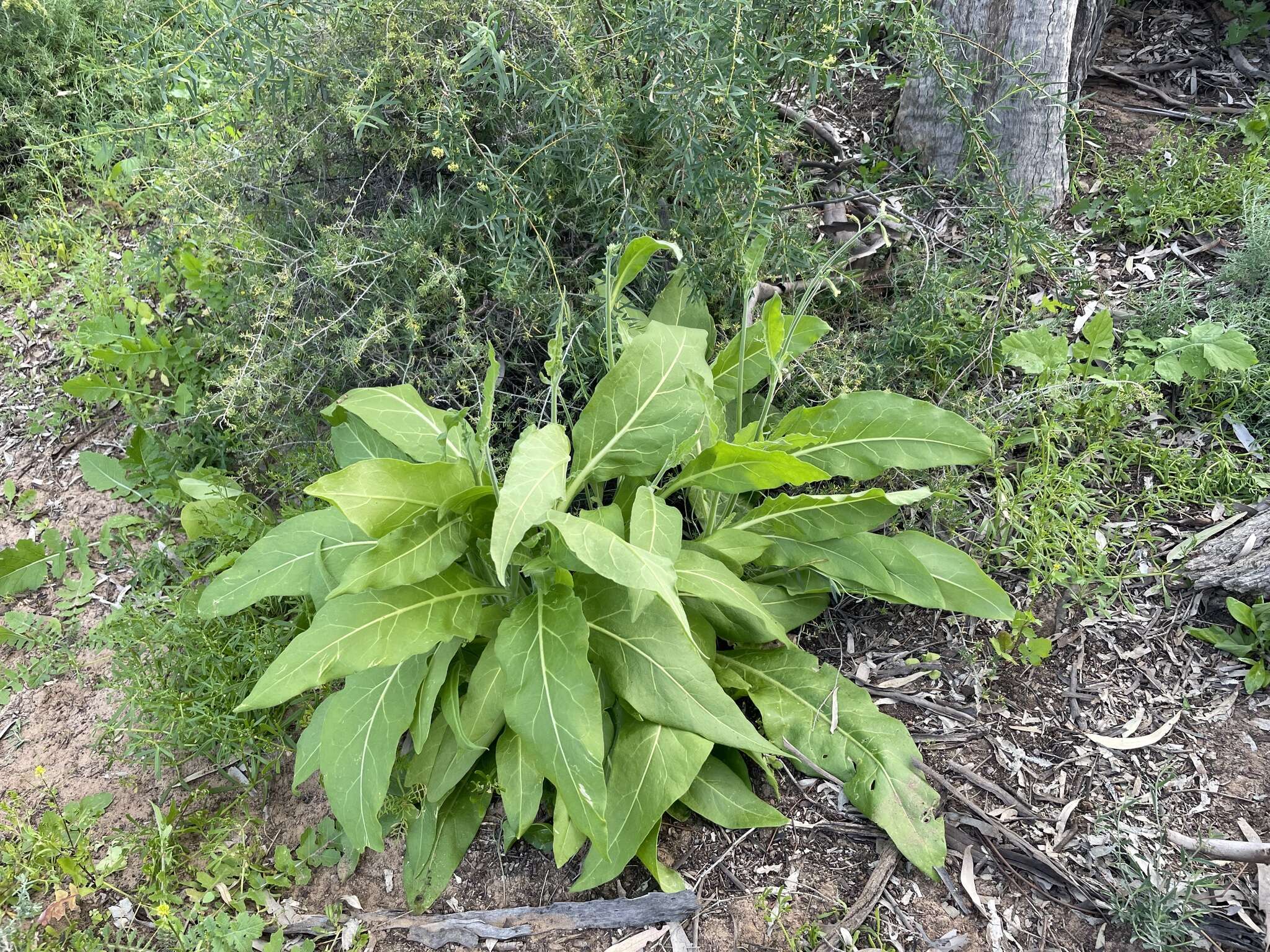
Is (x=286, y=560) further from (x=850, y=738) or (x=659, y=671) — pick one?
(x=850, y=738)

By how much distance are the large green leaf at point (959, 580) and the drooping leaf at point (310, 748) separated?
1.81 metres

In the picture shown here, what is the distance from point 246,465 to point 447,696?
1.53 meters

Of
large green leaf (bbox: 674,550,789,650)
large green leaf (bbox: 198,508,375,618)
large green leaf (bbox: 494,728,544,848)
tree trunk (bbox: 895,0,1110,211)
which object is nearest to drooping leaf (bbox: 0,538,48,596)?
large green leaf (bbox: 198,508,375,618)

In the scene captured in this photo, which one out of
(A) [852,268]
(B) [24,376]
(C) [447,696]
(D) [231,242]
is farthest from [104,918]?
(A) [852,268]

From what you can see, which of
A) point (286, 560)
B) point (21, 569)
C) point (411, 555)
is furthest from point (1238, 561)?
point (21, 569)

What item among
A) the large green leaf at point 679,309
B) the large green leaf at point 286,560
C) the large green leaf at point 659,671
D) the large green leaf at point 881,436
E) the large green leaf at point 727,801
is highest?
the large green leaf at point 679,309

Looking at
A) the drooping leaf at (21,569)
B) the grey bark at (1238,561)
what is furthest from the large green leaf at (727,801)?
the drooping leaf at (21,569)

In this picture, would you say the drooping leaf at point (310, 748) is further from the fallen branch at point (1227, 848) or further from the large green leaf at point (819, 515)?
the fallen branch at point (1227, 848)

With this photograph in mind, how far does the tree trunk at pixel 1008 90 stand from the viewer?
122 inches

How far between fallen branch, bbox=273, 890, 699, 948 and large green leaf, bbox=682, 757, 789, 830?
22cm

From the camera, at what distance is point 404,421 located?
8.29ft

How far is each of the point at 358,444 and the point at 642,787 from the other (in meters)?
1.40

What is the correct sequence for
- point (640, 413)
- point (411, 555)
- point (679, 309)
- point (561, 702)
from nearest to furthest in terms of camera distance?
point (561, 702) < point (411, 555) < point (640, 413) < point (679, 309)

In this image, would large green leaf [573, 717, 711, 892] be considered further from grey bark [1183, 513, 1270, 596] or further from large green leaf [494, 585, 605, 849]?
grey bark [1183, 513, 1270, 596]
